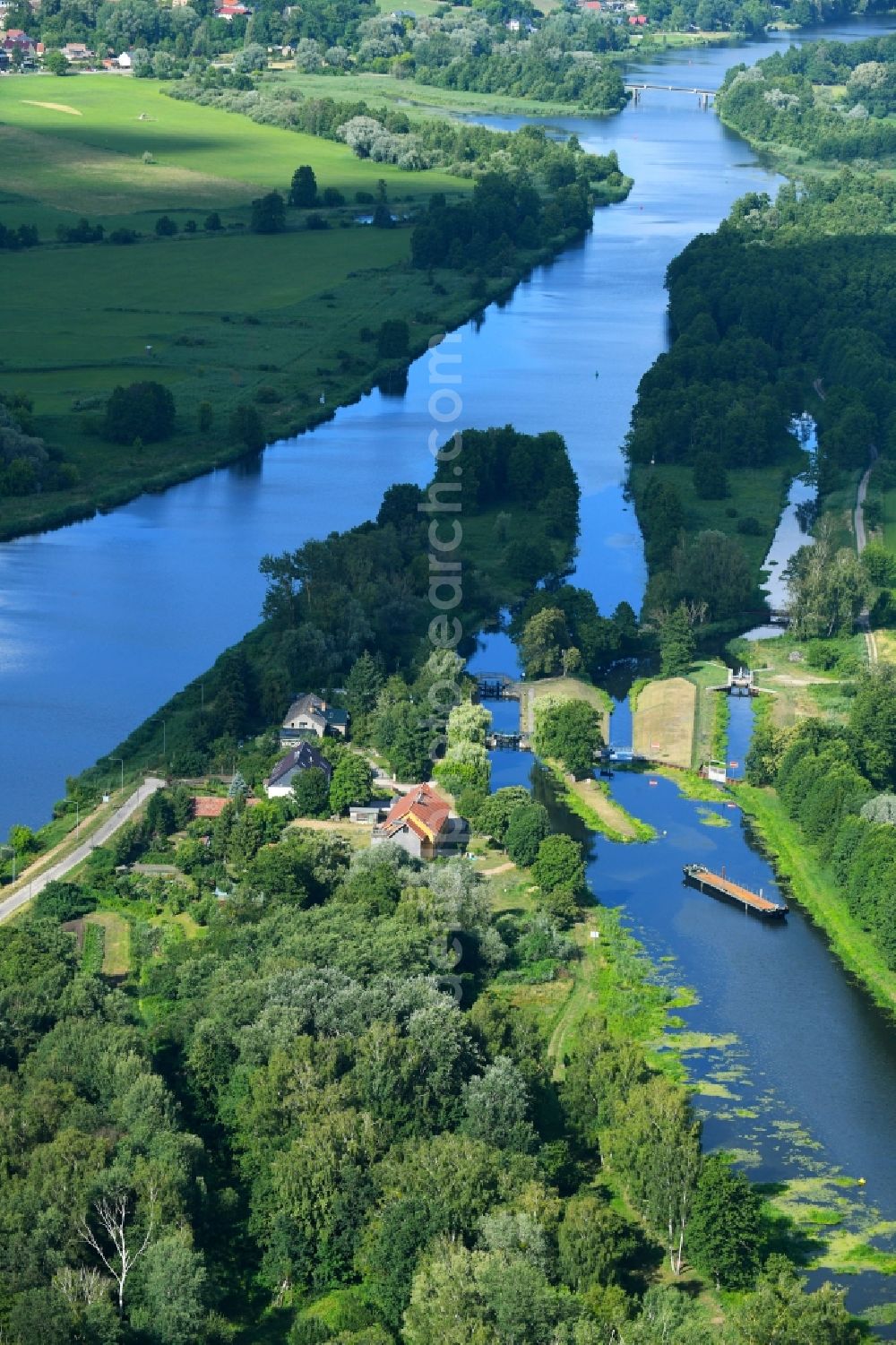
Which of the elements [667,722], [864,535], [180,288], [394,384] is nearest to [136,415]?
[394,384]

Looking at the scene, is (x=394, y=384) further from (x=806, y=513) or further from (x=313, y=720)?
(x=313, y=720)

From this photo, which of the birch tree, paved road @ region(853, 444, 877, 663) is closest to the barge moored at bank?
paved road @ region(853, 444, 877, 663)

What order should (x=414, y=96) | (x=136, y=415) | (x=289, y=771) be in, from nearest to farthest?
(x=289, y=771) < (x=136, y=415) < (x=414, y=96)

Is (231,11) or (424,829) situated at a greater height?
(231,11)

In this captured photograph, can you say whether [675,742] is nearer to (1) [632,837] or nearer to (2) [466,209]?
(1) [632,837]

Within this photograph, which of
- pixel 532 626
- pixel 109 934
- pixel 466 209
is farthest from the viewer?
pixel 466 209

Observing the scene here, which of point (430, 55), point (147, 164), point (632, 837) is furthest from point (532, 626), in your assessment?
point (430, 55)
